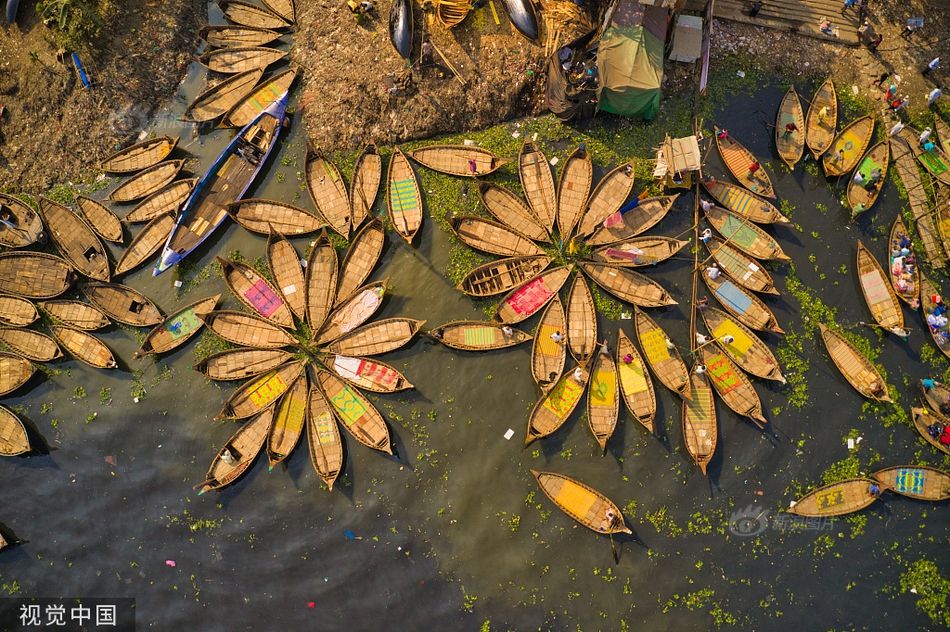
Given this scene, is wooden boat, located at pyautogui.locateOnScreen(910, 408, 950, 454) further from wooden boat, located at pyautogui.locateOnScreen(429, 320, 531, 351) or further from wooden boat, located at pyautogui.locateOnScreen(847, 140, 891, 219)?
wooden boat, located at pyautogui.locateOnScreen(429, 320, 531, 351)

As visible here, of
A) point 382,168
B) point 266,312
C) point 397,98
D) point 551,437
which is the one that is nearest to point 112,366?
point 266,312

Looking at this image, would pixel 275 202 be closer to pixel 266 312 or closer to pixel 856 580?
pixel 266 312

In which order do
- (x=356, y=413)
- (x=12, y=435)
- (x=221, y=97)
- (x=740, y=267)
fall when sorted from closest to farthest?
1. (x=12, y=435)
2. (x=356, y=413)
3. (x=740, y=267)
4. (x=221, y=97)

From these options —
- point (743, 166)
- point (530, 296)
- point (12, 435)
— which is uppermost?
point (743, 166)

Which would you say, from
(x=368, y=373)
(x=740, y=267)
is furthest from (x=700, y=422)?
(x=368, y=373)

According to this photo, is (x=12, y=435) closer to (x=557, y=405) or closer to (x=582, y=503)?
(x=557, y=405)

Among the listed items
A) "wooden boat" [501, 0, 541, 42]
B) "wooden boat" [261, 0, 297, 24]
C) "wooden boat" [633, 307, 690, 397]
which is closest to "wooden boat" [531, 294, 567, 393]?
"wooden boat" [633, 307, 690, 397]
